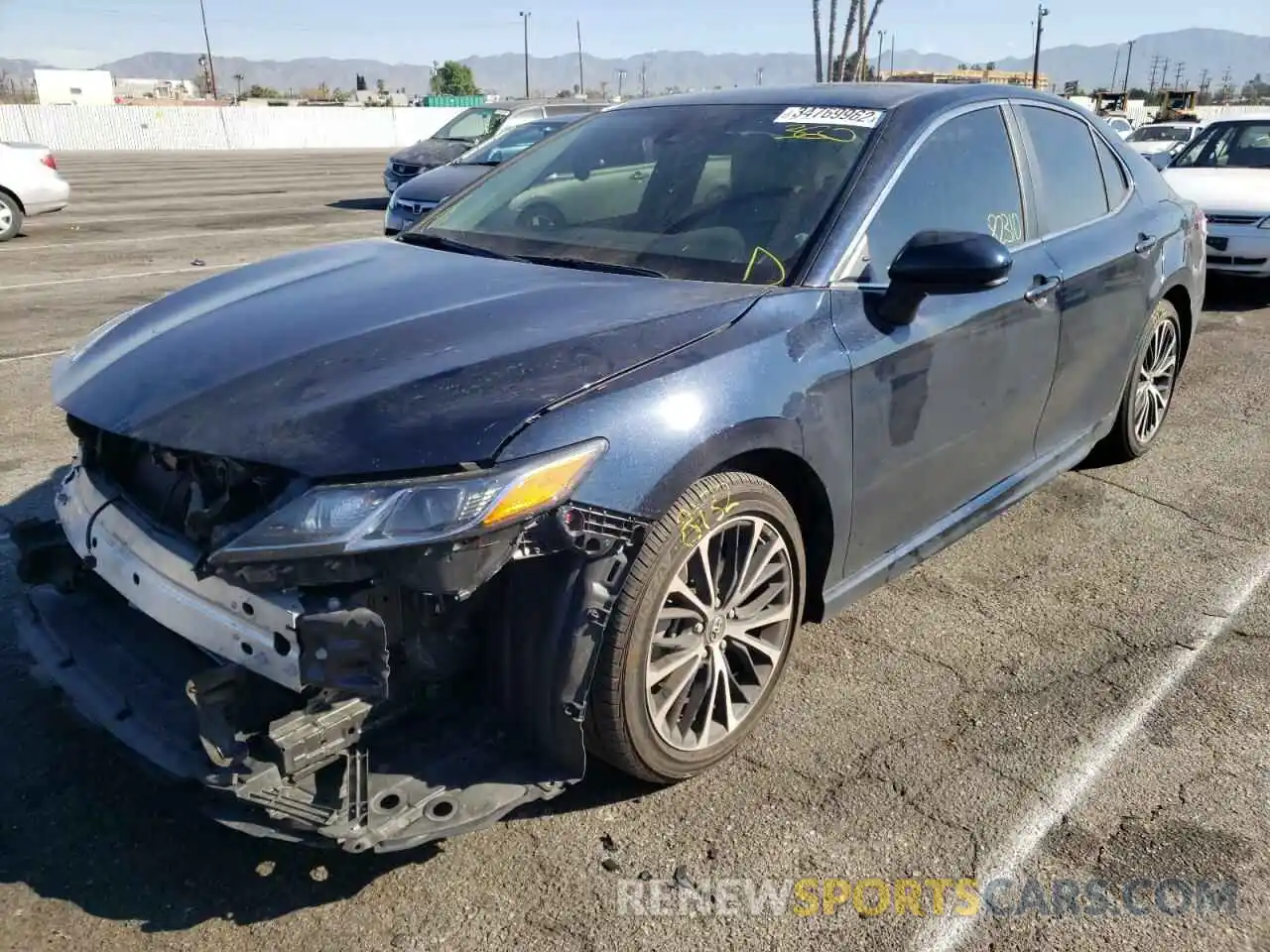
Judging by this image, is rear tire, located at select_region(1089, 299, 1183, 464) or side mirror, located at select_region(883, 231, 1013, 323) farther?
rear tire, located at select_region(1089, 299, 1183, 464)

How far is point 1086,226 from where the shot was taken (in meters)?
4.15

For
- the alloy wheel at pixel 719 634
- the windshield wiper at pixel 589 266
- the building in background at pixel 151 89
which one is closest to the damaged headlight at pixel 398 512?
the alloy wheel at pixel 719 634

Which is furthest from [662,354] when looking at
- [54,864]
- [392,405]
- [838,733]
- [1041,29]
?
[1041,29]

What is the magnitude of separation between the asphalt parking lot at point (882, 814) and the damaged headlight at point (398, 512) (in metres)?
0.82

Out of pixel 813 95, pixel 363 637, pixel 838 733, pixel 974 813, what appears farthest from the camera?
pixel 813 95

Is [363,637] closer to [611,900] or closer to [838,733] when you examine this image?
[611,900]

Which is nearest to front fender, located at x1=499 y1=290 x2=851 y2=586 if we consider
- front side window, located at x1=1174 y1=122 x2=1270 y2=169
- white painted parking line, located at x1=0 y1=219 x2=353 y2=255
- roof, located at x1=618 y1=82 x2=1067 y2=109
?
roof, located at x1=618 y1=82 x2=1067 y2=109

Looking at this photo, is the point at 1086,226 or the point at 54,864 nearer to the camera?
the point at 54,864

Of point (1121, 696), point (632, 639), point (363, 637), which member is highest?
point (363, 637)

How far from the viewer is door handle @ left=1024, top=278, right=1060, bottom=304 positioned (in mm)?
3602

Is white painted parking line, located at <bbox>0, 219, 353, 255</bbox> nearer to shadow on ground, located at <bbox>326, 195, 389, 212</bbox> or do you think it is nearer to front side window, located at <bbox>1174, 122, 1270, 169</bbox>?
shadow on ground, located at <bbox>326, 195, 389, 212</bbox>

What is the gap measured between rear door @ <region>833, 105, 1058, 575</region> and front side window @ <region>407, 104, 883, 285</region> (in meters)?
0.22

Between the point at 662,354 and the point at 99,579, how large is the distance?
5.33 feet

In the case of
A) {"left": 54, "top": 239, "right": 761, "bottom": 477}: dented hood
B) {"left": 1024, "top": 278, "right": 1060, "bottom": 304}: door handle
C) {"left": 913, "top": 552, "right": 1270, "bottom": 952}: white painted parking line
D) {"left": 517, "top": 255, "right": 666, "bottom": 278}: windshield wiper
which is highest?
{"left": 517, "top": 255, "right": 666, "bottom": 278}: windshield wiper
